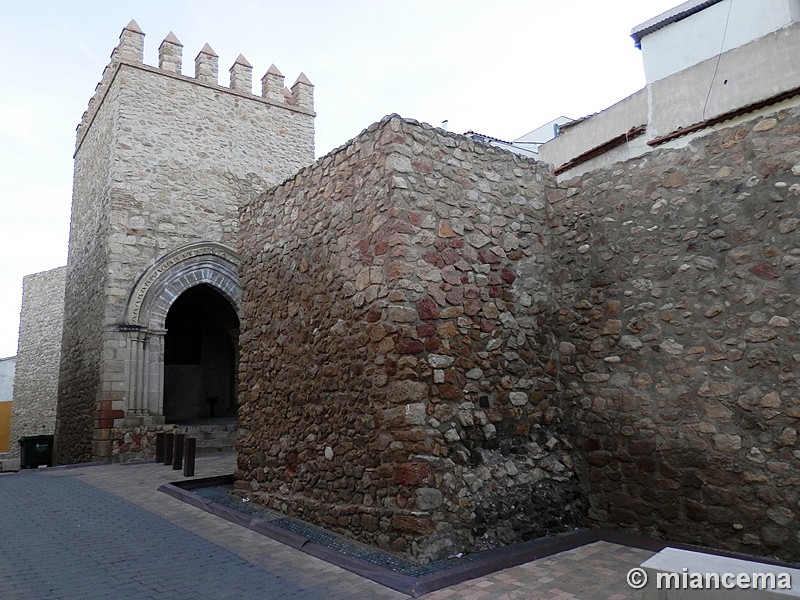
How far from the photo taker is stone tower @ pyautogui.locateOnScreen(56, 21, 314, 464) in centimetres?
1098

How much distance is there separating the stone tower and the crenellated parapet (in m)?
0.03

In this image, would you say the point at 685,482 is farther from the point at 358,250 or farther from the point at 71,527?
the point at 71,527

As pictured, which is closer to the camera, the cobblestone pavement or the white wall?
the cobblestone pavement

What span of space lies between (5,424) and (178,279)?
1483cm

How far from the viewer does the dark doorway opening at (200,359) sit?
15016 millimetres

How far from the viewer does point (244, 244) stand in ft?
22.0

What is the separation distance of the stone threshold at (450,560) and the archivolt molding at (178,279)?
6815 millimetres

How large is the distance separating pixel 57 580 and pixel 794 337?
5.16 metres

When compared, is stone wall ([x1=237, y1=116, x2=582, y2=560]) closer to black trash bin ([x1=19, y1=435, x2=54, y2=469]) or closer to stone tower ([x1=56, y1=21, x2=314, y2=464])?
stone tower ([x1=56, y1=21, x2=314, y2=464])

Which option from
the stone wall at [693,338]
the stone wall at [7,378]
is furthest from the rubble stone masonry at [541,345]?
the stone wall at [7,378]

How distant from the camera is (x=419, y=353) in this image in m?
4.41

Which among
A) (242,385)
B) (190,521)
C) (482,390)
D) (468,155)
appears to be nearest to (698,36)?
(468,155)

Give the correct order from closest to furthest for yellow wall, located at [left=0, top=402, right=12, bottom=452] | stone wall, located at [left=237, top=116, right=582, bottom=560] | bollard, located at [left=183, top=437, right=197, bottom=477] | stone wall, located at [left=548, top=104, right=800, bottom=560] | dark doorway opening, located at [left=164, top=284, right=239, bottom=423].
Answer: stone wall, located at [left=548, top=104, right=800, bottom=560] < stone wall, located at [left=237, top=116, right=582, bottom=560] < bollard, located at [left=183, top=437, right=197, bottom=477] < dark doorway opening, located at [left=164, top=284, right=239, bottom=423] < yellow wall, located at [left=0, top=402, right=12, bottom=452]

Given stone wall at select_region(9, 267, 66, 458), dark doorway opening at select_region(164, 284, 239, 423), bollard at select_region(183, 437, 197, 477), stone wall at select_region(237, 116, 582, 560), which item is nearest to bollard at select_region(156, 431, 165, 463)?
bollard at select_region(183, 437, 197, 477)
